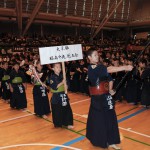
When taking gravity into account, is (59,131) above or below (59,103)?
below

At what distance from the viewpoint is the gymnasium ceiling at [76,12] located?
60.9 feet

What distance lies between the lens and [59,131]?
5.33 meters

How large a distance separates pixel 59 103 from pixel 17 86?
2484 millimetres

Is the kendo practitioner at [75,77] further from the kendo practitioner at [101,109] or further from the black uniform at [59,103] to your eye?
the kendo practitioner at [101,109]

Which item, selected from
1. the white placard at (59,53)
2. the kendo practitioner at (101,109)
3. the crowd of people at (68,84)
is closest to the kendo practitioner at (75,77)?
the crowd of people at (68,84)

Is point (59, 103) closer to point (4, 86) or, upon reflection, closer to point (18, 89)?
point (18, 89)

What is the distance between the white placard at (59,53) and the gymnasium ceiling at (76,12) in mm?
12916

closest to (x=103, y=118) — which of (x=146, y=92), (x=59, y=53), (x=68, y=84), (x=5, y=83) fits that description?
(x=68, y=84)

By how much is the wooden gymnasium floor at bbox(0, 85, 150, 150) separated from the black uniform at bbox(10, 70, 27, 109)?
27 centimetres

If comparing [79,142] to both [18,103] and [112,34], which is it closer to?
[18,103]

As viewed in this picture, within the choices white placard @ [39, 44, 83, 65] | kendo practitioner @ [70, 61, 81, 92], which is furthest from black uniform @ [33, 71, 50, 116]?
kendo practitioner @ [70, 61, 81, 92]

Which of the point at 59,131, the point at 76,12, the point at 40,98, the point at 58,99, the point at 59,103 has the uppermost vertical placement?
the point at 76,12

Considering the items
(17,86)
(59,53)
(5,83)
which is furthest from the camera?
(5,83)

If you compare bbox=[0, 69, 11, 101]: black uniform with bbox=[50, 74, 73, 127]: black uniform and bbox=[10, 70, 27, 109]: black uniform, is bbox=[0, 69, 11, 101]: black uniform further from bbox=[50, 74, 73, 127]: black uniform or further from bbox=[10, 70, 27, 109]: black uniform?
bbox=[50, 74, 73, 127]: black uniform
